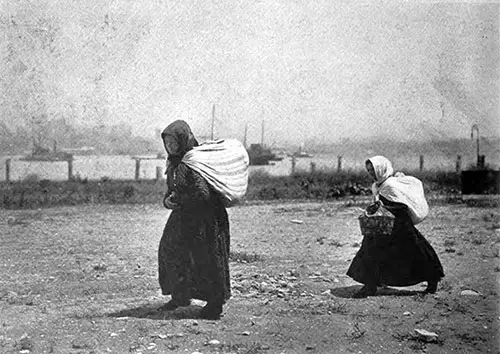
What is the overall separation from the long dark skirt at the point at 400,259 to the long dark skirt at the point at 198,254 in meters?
1.15

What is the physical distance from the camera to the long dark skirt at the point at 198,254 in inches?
163

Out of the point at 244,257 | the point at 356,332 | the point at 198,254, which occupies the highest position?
the point at 198,254

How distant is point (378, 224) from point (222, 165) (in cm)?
128

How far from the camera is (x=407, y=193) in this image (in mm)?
4699

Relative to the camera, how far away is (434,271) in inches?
184

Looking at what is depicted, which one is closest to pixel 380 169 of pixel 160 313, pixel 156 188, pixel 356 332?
pixel 356 332

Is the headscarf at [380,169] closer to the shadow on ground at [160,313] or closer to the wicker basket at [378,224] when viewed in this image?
the wicker basket at [378,224]

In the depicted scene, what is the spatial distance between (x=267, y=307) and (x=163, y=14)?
2.38 metres

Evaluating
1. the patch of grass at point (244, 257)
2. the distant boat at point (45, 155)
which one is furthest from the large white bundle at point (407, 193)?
the distant boat at point (45, 155)

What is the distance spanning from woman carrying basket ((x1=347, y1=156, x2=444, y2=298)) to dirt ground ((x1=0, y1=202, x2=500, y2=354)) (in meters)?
0.12

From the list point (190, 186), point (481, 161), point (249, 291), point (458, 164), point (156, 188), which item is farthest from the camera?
point (156, 188)

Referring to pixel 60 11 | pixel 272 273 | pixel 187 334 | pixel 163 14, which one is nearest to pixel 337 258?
pixel 272 273

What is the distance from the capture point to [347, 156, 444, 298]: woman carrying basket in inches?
184

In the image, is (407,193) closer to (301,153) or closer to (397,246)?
(397,246)
